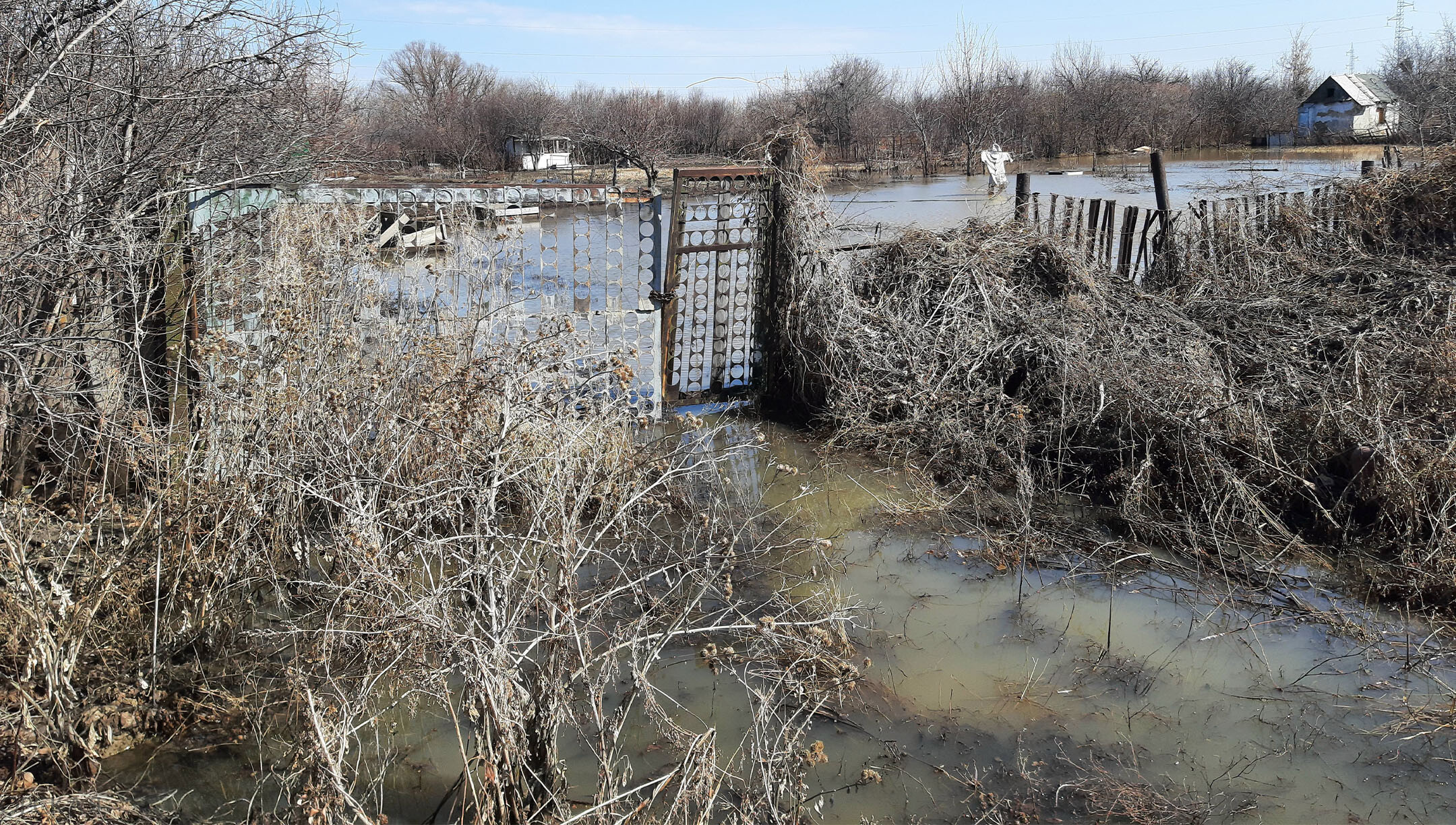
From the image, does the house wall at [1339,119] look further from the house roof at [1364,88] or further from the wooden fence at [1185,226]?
the wooden fence at [1185,226]

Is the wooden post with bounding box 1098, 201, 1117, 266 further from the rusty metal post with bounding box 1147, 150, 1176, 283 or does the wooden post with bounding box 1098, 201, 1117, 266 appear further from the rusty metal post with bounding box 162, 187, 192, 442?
the rusty metal post with bounding box 162, 187, 192, 442

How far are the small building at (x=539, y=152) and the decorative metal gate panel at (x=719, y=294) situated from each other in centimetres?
3816

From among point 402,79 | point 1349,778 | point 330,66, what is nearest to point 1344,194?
point 1349,778

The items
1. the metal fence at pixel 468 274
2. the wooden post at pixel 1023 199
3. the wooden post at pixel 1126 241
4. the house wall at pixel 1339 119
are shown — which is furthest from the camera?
the house wall at pixel 1339 119

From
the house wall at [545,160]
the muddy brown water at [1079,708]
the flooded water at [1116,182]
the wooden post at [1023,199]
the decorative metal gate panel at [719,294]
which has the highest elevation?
the house wall at [545,160]

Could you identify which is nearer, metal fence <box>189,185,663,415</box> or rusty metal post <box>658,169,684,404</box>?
metal fence <box>189,185,663,415</box>

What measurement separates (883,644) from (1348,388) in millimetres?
4111

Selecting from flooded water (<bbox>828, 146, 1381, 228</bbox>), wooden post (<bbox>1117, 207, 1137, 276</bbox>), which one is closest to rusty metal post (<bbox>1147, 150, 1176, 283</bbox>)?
wooden post (<bbox>1117, 207, 1137, 276</bbox>)

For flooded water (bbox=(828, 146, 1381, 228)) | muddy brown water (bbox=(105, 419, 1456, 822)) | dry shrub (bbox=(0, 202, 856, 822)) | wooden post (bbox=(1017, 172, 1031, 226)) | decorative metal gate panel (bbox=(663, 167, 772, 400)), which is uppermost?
flooded water (bbox=(828, 146, 1381, 228))

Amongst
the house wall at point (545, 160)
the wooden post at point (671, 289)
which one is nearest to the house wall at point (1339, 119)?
the house wall at point (545, 160)

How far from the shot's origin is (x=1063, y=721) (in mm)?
4055

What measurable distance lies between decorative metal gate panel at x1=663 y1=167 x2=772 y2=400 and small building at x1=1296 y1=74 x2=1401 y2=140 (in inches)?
1999

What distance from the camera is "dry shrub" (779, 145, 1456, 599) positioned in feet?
19.0

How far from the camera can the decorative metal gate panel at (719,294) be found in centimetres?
809
